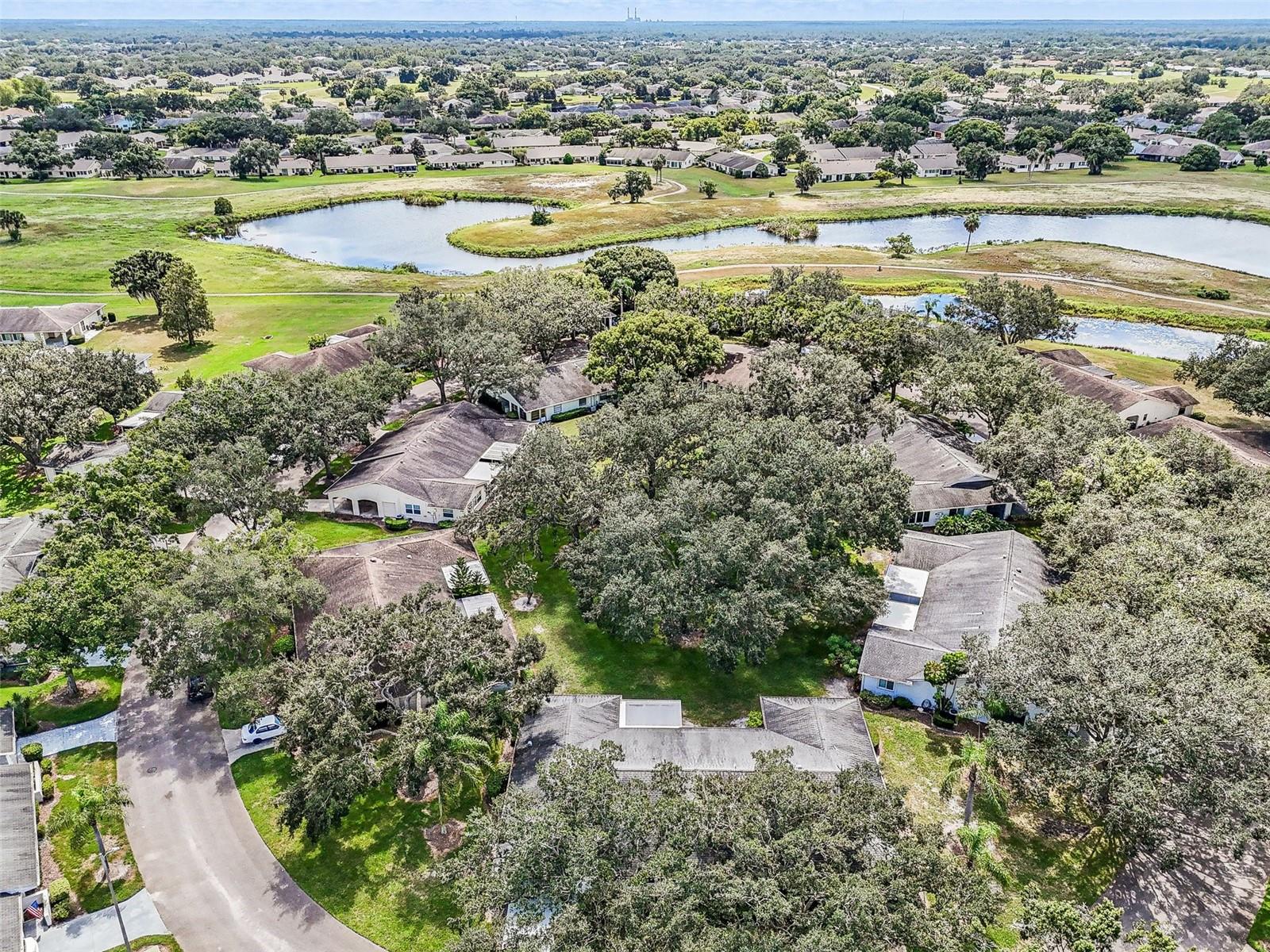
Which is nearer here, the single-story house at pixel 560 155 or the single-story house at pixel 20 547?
the single-story house at pixel 20 547

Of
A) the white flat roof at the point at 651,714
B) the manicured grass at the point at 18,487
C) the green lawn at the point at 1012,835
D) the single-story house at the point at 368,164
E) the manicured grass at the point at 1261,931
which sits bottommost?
the green lawn at the point at 1012,835

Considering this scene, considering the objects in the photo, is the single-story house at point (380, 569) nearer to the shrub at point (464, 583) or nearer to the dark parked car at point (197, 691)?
the shrub at point (464, 583)

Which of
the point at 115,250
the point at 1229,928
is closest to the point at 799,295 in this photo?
the point at 1229,928

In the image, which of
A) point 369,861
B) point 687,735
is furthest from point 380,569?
point 687,735

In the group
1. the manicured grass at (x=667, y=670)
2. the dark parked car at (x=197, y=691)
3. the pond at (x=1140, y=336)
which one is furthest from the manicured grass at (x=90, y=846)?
the pond at (x=1140, y=336)

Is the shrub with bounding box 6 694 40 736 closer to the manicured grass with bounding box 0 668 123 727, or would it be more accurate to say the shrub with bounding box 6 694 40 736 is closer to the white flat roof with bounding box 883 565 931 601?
the manicured grass with bounding box 0 668 123 727

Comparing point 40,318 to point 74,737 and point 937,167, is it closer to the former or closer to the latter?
point 74,737

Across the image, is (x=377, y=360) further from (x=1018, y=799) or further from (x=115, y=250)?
(x=115, y=250)
